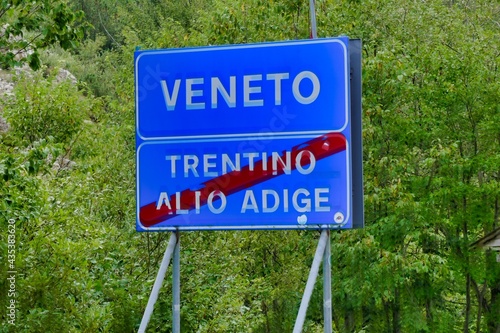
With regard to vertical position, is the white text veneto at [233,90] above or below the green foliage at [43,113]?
below

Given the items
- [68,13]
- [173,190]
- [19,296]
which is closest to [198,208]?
[173,190]

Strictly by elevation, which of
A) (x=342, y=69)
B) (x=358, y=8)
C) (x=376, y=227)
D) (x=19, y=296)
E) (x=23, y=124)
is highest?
(x=358, y=8)

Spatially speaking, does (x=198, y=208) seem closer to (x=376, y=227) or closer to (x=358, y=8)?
(x=376, y=227)

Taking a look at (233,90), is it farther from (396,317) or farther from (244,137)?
(396,317)

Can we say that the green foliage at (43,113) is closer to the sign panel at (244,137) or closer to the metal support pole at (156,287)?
the sign panel at (244,137)

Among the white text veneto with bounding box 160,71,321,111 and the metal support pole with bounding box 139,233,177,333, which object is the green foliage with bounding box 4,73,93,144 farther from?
the metal support pole with bounding box 139,233,177,333

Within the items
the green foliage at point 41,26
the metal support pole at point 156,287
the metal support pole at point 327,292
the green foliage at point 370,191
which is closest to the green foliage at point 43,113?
the green foliage at point 370,191

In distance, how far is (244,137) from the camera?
618 centimetres

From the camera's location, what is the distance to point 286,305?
885 inches

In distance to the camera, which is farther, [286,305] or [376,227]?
[286,305]

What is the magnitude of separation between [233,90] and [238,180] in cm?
60

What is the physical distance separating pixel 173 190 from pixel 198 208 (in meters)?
0.21

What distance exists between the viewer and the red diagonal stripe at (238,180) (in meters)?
5.98

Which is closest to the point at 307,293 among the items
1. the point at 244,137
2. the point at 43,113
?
Answer: the point at 244,137
